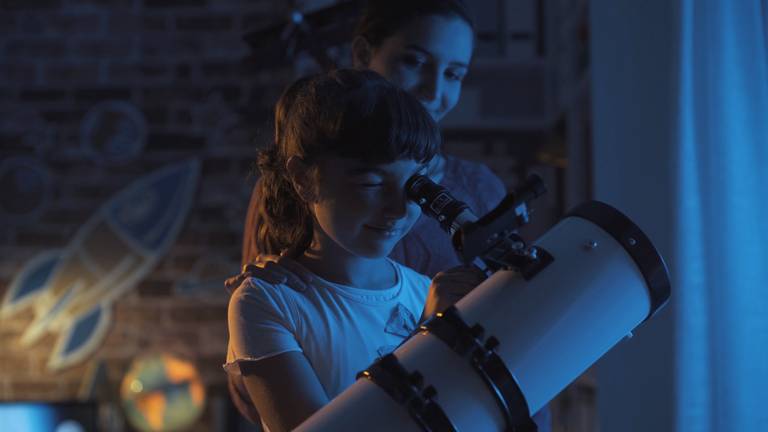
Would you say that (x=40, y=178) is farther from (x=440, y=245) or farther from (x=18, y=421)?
(x=440, y=245)

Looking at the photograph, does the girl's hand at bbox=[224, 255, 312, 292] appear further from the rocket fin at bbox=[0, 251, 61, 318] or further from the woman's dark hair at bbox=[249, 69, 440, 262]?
the rocket fin at bbox=[0, 251, 61, 318]

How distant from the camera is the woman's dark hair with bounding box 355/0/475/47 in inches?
50.8

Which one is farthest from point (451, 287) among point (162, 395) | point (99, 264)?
point (99, 264)

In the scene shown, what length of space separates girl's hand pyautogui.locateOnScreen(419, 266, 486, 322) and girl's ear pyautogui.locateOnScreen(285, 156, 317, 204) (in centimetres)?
17

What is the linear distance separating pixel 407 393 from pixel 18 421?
2.60 meters

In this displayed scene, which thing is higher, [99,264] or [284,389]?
[284,389]

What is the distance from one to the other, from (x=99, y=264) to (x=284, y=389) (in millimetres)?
2611

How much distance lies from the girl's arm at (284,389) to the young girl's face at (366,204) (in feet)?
0.45

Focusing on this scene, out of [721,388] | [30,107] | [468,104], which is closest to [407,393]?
[721,388]

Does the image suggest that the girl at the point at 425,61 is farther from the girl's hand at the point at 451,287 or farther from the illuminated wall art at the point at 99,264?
the illuminated wall art at the point at 99,264

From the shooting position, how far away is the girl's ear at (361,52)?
135cm

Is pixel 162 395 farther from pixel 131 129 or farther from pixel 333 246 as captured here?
pixel 333 246

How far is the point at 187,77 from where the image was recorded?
132 inches

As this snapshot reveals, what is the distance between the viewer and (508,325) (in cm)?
80
